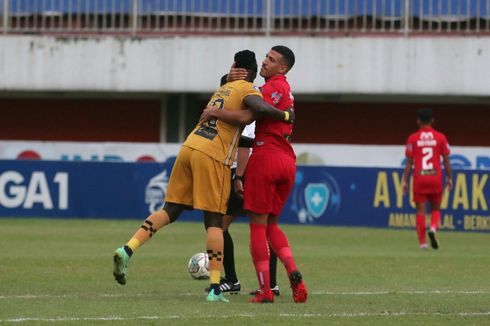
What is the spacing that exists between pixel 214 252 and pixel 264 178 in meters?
0.76

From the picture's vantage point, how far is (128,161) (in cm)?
2620

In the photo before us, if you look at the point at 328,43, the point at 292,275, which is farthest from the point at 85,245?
the point at 328,43

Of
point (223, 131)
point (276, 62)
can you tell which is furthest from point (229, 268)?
point (276, 62)

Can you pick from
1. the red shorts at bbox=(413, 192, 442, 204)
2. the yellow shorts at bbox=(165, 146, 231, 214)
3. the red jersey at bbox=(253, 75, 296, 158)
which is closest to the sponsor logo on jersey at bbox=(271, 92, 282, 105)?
the red jersey at bbox=(253, 75, 296, 158)

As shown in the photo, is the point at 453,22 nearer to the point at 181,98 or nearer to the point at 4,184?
the point at 181,98

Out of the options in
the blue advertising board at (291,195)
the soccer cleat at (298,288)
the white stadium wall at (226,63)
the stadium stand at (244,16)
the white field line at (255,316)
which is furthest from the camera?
the stadium stand at (244,16)

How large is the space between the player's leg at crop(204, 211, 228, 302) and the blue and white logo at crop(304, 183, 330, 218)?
14.0 metres

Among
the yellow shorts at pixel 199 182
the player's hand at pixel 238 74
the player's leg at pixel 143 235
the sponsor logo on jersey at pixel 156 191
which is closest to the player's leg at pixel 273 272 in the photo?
the yellow shorts at pixel 199 182

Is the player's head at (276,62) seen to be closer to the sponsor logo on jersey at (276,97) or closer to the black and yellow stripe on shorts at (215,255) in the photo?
the sponsor logo on jersey at (276,97)

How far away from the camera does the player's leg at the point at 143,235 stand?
10234 millimetres

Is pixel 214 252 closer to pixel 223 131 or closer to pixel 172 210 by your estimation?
pixel 172 210

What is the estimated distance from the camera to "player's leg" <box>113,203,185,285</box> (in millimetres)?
10234

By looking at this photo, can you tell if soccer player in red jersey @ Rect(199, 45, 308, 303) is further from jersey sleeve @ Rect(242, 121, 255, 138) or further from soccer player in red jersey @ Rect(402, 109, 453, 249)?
soccer player in red jersey @ Rect(402, 109, 453, 249)

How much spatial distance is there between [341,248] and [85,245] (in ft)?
12.4
